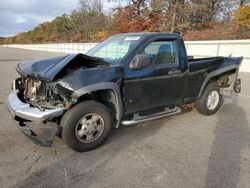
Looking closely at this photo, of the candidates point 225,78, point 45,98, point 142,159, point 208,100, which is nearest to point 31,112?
point 45,98

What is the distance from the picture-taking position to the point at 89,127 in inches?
168

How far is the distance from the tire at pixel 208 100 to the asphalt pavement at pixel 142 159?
0.64m

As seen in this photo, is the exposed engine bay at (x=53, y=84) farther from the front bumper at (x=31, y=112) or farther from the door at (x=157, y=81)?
the door at (x=157, y=81)

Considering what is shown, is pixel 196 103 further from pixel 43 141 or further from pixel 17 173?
pixel 17 173

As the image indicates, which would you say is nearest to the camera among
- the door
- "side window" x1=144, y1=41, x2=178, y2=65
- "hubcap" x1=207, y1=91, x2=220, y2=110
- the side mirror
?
the side mirror

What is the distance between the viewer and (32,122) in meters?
4.05


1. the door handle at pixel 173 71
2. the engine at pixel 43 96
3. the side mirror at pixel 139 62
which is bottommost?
the engine at pixel 43 96

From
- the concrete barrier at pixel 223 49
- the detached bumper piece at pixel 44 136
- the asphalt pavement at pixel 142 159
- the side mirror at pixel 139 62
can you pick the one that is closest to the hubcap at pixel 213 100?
the asphalt pavement at pixel 142 159

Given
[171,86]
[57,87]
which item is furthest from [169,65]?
[57,87]

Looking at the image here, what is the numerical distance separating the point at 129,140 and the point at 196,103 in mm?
2232

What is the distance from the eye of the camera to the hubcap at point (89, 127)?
13.8 ft

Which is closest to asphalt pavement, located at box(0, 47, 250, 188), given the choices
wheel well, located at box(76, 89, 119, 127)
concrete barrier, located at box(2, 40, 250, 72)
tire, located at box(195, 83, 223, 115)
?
wheel well, located at box(76, 89, 119, 127)

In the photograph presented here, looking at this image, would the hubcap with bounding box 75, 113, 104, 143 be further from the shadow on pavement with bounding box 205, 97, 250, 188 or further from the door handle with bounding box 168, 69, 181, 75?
the shadow on pavement with bounding box 205, 97, 250, 188

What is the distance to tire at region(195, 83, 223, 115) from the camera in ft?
20.2
